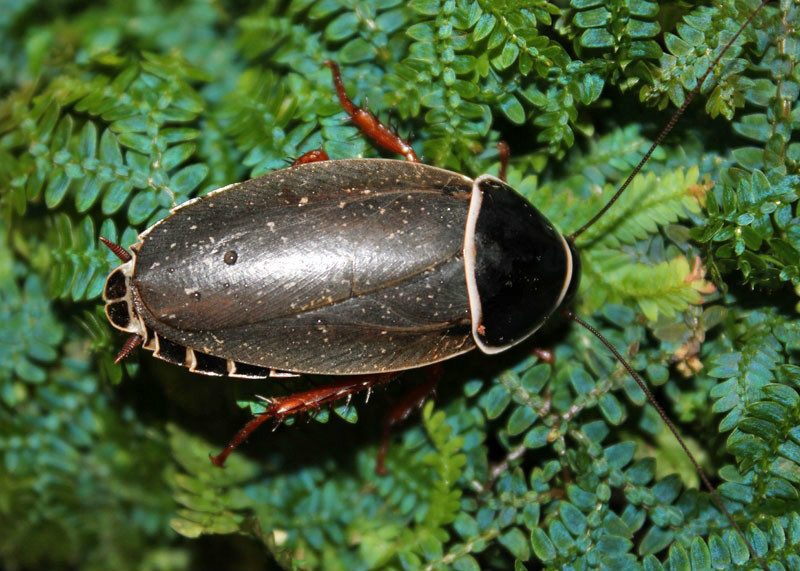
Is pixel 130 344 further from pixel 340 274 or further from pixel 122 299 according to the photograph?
pixel 340 274

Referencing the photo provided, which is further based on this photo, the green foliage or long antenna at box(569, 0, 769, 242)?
the green foliage

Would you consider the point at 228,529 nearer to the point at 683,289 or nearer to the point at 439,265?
the point at 439,265

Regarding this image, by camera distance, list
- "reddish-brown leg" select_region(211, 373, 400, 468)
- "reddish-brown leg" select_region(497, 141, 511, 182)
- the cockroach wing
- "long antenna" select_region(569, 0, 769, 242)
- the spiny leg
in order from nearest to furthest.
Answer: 1. the cockroach wing
2. "long antenna" select_region(569, 0, 769, 242)
3. the spiny leg
4. "reddish-brown leg" select_region(211, 373, 400, 468)
5. "reddish-brown leg" select_region(497, 141, 511, 182)

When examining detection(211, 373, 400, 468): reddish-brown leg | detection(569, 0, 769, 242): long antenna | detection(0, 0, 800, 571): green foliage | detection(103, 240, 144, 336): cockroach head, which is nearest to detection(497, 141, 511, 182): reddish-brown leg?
detection(0, 0, 800, 571): green foliage

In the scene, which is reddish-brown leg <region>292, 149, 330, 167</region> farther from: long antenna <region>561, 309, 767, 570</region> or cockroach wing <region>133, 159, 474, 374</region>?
long antenna <region>561, 309, 767, 570</region>

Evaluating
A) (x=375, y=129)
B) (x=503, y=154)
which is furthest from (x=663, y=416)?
(x=375, y=129)

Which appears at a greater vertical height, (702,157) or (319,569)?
(702,157)

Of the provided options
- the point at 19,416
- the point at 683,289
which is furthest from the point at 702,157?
the point at 19,416
